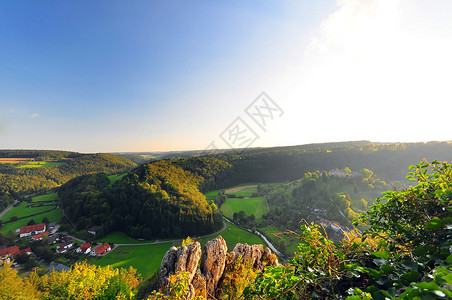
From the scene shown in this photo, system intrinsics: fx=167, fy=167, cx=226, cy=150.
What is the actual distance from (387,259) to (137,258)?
61031 millimetres

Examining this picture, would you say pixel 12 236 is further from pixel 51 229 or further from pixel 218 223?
pixel 218 223

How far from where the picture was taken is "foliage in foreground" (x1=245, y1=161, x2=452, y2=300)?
228 centimetres

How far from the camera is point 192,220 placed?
64.1 m

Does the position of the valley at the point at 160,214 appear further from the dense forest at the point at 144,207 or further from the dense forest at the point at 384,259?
the dense forest at the point at 384,259

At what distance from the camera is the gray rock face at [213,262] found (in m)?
13.3

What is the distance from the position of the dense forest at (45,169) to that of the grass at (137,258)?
4422 inches

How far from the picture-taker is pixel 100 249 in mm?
51969

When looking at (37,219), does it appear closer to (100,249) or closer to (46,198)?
(46,198)

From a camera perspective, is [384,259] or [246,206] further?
[246,206]

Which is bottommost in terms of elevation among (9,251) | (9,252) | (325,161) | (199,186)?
(9,252)

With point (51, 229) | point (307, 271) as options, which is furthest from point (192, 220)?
point (307, 271)

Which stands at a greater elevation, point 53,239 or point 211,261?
point 211,261

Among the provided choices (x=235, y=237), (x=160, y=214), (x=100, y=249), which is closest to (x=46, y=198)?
(x=100, y=249)

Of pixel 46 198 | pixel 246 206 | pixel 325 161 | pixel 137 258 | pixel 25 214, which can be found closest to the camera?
pixel 137 258
